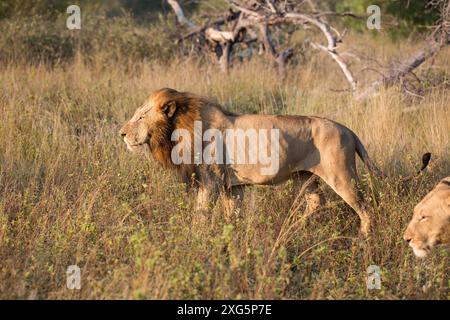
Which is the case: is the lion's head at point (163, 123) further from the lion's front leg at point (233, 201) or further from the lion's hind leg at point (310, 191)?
the lion's hind leg at point (310, 191)

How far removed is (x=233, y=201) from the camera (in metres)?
5.12

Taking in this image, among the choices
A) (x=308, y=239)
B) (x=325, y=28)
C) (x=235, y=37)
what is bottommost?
(x=308, y=239)

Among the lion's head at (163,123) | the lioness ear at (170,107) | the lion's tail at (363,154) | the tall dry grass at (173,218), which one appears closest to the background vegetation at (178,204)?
the tall dry grass at (173,218)

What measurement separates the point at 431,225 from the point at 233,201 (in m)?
1.42

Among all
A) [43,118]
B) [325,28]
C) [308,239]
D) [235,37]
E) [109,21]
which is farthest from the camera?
[109,21]

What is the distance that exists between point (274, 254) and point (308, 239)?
0.47m

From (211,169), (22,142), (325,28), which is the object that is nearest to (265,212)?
(211,169)

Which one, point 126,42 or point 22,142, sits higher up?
point 126,42

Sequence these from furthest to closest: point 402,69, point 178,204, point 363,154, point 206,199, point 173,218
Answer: point 402,69, point 363,154, point 206,199, point 178,204, point 173,218

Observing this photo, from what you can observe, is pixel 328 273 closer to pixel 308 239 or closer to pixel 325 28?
pixel 308 239

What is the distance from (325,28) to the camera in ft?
26.8

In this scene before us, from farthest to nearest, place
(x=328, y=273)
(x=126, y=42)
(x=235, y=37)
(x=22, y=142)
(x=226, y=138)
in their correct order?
1. (x=126, y=42)
2. (x=235, y=37)
3. (x=22, y=142)
4. (x=226, y=138)
5. (x=328, y=273)

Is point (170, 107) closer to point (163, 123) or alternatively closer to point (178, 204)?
point (163, 123)

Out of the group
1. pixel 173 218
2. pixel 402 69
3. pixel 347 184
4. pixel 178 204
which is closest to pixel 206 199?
pixel 178 204
